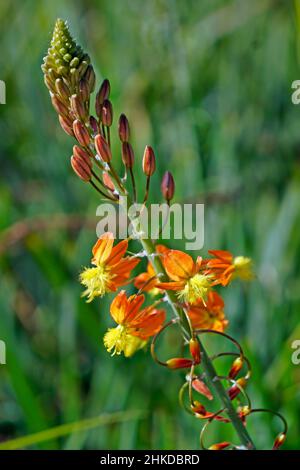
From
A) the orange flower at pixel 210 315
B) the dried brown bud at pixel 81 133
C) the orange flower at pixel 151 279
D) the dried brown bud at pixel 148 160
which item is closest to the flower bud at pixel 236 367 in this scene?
the orange flower at pixel 210 315

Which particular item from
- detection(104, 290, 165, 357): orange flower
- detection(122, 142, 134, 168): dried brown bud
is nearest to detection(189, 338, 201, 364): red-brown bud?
detection(104, 290, 165, 357): orange flower

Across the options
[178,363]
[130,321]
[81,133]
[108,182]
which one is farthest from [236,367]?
[81,133]

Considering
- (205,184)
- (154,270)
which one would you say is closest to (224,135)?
(205,184)

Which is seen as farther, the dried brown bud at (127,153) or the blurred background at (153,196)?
the blurred background at (153,196)

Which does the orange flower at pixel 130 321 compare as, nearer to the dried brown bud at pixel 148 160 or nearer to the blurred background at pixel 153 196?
the dried brown bud at pixel 148 160

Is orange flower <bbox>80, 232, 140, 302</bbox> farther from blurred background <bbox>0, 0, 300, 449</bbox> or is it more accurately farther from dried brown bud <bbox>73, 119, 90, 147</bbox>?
blurred background <bbox>0, 0, 300, 449</bbox>

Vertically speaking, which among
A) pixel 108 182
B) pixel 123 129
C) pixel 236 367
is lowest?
pixel 236 367

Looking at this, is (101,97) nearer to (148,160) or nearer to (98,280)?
(148,160)
